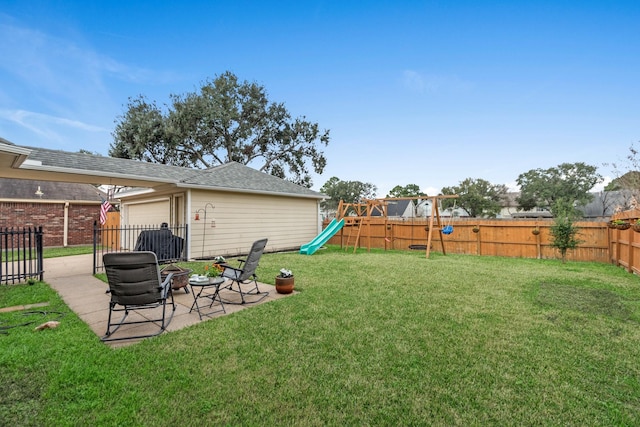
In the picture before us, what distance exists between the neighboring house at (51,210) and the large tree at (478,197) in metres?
40.7

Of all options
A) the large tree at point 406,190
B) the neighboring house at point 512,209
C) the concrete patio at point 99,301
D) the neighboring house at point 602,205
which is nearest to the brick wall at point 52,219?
the concrete patio at point 99,301

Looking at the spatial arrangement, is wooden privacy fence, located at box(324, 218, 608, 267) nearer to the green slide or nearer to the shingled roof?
the green slide

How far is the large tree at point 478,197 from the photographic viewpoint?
4081 centimetres

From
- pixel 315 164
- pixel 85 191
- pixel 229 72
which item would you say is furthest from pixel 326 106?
pixel 85 191

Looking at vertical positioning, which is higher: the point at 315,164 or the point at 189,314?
the point at 315,164

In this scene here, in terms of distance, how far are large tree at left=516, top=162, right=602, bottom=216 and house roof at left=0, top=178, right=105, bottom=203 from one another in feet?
152

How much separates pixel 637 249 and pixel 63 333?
11.5m

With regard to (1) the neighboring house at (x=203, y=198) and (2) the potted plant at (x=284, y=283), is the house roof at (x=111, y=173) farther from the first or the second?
(2) the potted plant at (x=284, y=283)

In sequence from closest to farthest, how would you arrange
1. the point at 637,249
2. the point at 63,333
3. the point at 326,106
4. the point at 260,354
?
the point at 260,354 → the point at 63,333 → the point at 637,249 → the point at 326,106

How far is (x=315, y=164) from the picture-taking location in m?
25.4

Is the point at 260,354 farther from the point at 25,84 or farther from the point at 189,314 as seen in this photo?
the point at 25,84

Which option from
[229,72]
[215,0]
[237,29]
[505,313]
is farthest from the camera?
[229,72]

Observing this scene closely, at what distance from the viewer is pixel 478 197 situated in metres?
40.3

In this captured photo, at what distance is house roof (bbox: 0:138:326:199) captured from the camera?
7078mm
